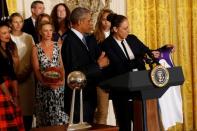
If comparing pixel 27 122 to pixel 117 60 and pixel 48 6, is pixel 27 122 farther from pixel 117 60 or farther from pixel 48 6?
pixel 48 6

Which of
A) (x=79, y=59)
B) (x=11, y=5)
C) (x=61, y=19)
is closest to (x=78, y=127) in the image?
(x=79, y=59)

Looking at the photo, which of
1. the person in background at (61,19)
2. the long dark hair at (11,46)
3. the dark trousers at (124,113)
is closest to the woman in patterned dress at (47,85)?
the long dark hair at (11,46)

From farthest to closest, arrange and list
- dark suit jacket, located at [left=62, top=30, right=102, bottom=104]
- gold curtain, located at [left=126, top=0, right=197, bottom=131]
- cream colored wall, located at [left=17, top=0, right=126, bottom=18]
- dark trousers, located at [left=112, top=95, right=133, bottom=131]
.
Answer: gold curtain, located at [left=126, top=0, right=197, bottom=131]
cream colored wall, located at [left=17, top=0, right=126, bottom=18]
dark trousers, located at [left=112, top=95, right=133, bottom=131]
dark suit jacket, located at [left=62, top=30, right=102, bottom=104]

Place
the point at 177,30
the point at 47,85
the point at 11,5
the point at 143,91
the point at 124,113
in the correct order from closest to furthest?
the point at 143,91 < the point at 124,113 < the point at 47,85 < the point at 11,5 < the point at 177,30

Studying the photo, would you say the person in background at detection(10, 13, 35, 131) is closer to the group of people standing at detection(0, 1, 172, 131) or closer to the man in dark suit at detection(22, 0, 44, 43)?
Result: the group of people standing at detection(0, 1, 172, 131)

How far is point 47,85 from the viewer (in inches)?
157

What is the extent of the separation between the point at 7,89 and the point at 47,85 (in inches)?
15.2

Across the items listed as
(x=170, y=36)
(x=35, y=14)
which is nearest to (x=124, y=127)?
(x=35, y=14)

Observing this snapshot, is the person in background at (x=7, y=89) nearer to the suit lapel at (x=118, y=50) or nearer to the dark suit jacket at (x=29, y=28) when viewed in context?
the dark suit jacket at (x=29, y=28)

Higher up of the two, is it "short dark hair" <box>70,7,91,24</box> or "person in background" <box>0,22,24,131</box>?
"short dark hair" <box>70,7,91,24</box>

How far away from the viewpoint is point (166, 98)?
4.89 metres

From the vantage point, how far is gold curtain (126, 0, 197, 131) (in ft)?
20.2

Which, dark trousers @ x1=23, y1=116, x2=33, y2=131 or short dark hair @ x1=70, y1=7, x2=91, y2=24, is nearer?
short dark hair @ x1=70, y1=7, x2=91, y2=24

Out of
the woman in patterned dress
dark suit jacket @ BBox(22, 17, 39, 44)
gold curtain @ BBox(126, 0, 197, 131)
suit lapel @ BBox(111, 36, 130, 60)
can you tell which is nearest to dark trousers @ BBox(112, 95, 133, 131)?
suit lapel @ BBox(111, 36, 130, 60)
